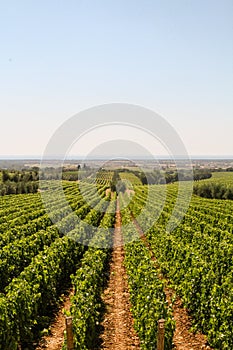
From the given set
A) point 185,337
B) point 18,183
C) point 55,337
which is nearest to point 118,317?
point 55,337

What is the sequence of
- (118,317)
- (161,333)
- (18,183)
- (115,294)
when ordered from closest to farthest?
1. (161,333)
2. (118,317)
3. (115,294)
4. (18,183)

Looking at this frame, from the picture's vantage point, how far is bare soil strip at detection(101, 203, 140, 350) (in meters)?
8.45

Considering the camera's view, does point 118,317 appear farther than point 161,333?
Yes

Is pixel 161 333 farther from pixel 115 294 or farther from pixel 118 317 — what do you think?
pixel 115 294

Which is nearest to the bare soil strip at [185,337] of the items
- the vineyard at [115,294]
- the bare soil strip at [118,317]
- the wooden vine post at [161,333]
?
the vineyard at [115,294]

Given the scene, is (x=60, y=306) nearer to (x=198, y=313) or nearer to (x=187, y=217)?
(x=198, y=313)

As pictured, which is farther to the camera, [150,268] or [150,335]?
[150,268]

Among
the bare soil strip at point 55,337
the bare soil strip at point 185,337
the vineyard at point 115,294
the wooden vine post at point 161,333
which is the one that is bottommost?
the bare soil strip at point 55,337

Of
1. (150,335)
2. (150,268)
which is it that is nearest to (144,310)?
(150,335)

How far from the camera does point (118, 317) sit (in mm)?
9891

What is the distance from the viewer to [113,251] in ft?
59.5

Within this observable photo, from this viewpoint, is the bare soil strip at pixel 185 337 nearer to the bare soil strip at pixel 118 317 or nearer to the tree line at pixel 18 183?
the bare soil strip at pixel 118 317

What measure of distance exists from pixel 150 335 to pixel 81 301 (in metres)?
1.82

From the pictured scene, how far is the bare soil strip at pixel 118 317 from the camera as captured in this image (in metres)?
8.45
